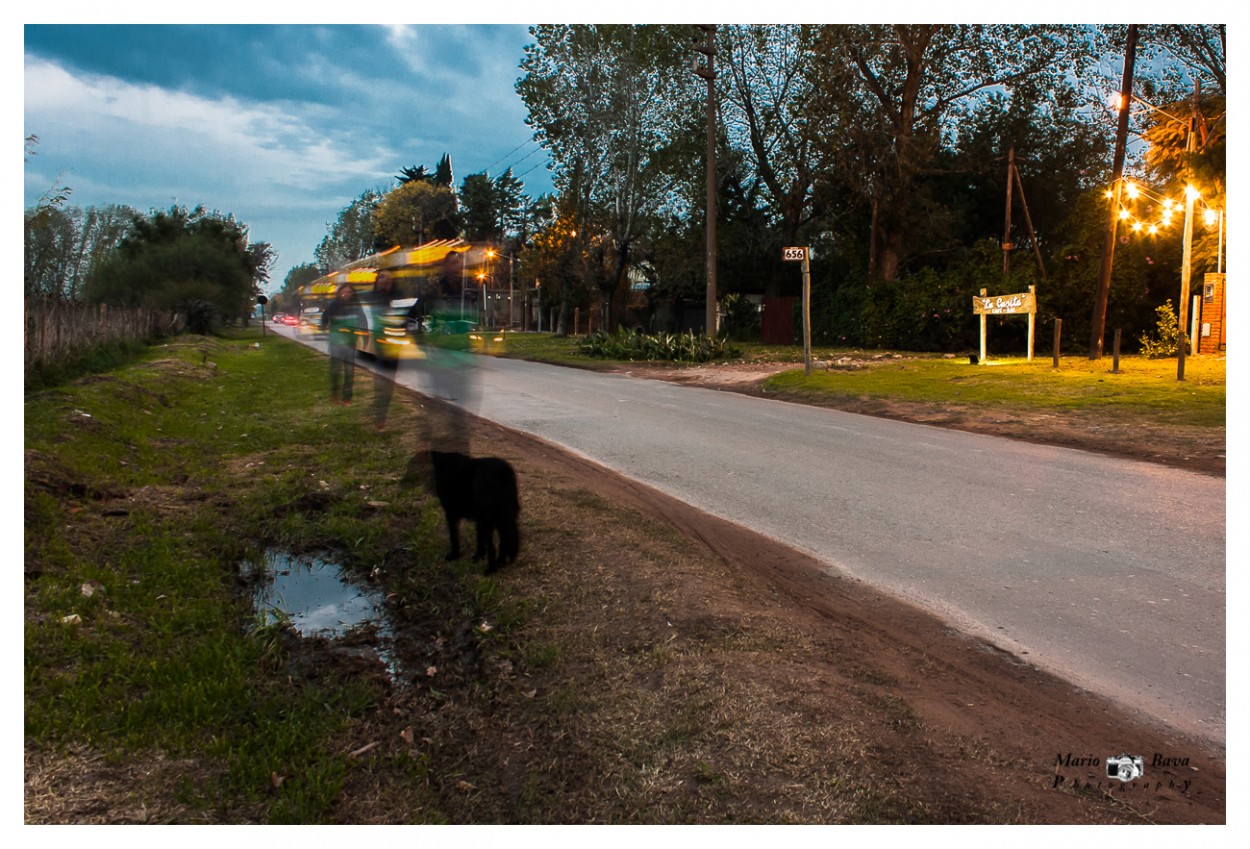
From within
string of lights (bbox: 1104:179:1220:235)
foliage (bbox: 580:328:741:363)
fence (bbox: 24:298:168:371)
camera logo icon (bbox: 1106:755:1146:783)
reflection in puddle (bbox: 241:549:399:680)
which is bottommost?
reflection in puddle (bbox: 241:549:399:680)

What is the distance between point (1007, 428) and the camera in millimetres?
10570

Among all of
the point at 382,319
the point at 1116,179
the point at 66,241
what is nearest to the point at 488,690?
the point at 382,319

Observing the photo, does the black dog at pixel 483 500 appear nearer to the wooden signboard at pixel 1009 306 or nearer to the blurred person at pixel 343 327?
the blurred person at pixel 343 327

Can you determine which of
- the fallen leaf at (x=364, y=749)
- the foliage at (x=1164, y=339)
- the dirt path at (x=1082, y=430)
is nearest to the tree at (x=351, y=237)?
the fallen leaf at (x=364, y=749)

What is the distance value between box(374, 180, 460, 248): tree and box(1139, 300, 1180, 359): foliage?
1940cm

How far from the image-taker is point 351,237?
688cm

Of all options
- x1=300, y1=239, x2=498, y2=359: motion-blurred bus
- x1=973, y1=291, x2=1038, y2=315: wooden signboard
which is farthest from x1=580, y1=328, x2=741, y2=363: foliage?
x1=300, y1=239, x2=498, y2=359: motion-blurred bus

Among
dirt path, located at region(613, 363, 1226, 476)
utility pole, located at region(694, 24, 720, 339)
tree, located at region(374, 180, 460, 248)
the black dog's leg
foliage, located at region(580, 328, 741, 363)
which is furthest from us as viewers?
foliage, located at region(580, 328, 741, 363)

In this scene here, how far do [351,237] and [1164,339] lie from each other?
20.8 meters

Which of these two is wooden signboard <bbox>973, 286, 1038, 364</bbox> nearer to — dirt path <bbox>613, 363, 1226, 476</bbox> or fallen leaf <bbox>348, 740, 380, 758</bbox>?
dirt path <bbox>613, 363, 1226, 476</bbox>

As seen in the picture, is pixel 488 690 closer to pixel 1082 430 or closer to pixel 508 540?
pixel 508 540

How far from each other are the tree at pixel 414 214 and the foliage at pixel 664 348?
17327 mm

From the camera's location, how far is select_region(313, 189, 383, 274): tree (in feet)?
19.3

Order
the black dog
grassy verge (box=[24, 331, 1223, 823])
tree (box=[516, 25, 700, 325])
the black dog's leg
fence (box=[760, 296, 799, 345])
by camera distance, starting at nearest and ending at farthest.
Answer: grassy verge (box=[24, 331, 1223, 823]) < the black dog < the black dog's leg < tree (box=[516, 25, 700, 325]) < fence (box=[760, 296, 799, 345])
